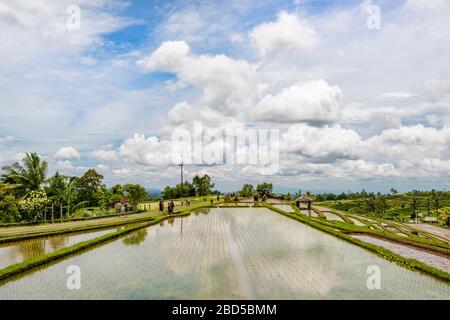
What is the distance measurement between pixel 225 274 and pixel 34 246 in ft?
36.2

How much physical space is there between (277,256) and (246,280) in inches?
156

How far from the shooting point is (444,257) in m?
15.1

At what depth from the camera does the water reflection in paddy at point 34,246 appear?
14.5 metres

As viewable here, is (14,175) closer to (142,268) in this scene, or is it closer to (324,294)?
(142,268)

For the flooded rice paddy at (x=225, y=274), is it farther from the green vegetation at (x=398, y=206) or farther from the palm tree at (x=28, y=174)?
the green vegetation at (x=398, y=206)

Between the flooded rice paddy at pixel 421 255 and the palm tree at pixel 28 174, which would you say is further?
the palm tree at pixel 28 174

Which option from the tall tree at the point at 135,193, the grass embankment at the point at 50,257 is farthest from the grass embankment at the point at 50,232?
the tall tree at the point at 135,193

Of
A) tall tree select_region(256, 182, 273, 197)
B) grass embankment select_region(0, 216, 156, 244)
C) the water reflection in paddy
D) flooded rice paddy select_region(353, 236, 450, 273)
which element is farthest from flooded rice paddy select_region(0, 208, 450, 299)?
tall tree select_region(256, 182, 273, 197)

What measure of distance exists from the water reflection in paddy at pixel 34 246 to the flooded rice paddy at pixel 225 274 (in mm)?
2110

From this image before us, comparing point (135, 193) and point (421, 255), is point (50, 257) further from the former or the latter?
point (135, 193)

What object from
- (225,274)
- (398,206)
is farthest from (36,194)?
(398,206)

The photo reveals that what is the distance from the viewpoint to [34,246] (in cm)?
1736

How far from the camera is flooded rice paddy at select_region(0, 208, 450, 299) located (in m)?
9.83
